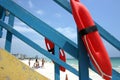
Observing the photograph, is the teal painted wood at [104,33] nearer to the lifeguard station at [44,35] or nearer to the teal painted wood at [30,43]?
the lifeguard station at [44,35]

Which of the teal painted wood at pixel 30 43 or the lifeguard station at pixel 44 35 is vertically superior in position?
the lifeguard station at pixel 44 35

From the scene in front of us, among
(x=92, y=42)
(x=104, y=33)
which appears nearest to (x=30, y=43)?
(x=104, y=33)

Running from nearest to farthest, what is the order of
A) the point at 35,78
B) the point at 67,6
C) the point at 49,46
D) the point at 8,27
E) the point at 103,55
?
the point at 103,55, the point at 35,78, the point at 67,6, the point at 8,27, the point at 49,46

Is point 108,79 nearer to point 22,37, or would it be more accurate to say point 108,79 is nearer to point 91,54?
point 91,54

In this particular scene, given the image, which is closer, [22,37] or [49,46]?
[22,37]

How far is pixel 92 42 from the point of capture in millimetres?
1836

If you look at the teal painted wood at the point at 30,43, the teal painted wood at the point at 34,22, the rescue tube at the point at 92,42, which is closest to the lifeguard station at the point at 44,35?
the teal painted wood at the point at 34,22

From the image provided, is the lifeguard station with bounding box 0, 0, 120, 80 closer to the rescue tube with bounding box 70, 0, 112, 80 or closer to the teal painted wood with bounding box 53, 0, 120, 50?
the teal painted wood with bounding box 53, 0, 120, 50

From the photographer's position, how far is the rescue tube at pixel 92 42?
1.83 m

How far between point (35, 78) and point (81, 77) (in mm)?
444

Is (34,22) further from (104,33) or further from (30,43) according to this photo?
(30,43)

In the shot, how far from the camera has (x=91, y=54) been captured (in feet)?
6.06

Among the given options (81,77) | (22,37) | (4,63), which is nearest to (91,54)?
(81,77)

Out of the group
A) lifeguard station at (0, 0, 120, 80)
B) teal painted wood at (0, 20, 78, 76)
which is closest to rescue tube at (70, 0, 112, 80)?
lifeguard station at (0, 0, 120, 80)
